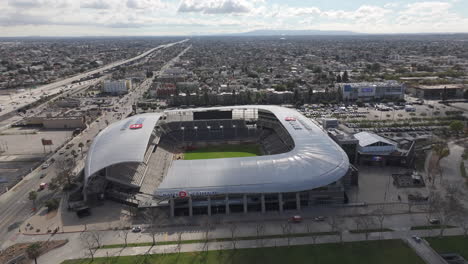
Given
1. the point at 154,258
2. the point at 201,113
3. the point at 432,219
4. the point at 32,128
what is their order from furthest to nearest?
the point at 32,128 < the point at 201,113 < the point at 432,219 < the point at 154,258

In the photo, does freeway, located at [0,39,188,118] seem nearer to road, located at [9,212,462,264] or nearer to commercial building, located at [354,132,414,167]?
road, located at [9,212,462,264]

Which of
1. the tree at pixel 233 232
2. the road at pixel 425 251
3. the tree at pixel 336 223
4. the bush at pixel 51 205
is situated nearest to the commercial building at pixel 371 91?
the tree at pixel 336 223

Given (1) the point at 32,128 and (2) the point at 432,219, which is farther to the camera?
(1) the point at 32,128

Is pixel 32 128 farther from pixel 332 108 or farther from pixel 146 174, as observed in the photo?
pixel 332 108

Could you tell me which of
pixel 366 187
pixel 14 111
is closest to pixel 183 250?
→ pixel 366 187

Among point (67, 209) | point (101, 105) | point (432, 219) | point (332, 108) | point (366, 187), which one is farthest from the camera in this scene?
point (101, 105)

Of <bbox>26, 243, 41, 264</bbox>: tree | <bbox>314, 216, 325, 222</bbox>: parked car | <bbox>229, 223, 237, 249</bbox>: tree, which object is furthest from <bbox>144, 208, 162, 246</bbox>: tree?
<bbox>314, 216, 325, 222</bbox>: parked car
